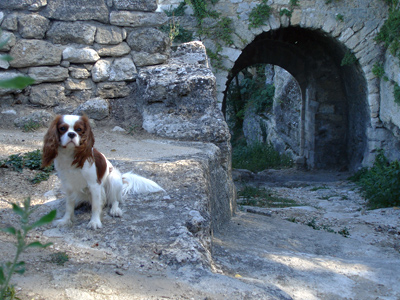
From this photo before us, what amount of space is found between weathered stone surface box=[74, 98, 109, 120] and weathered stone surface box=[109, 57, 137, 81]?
41 cm

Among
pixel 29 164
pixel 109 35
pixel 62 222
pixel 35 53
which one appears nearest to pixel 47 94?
pixel 35 53

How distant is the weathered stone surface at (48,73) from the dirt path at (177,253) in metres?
0.95

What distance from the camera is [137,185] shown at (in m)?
3.07

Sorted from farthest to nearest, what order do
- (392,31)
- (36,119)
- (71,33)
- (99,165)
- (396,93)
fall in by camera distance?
1. (392,31)
2. (396,93)
3. (71,33)
4. (36,119)
5. (99,165)

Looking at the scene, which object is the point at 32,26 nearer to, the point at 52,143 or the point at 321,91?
the point at 52,143

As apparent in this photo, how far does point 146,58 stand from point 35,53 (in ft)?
4.80

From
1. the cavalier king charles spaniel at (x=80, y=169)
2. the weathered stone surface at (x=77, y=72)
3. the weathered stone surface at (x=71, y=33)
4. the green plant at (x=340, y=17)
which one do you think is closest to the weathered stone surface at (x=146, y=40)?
the weathered stone surface at (x=71, y=33)

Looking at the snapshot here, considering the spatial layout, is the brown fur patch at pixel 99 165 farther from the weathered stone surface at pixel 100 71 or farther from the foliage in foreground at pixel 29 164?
the weathered stone surface at pixel 100 71

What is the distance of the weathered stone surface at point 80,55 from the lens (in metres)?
5.41

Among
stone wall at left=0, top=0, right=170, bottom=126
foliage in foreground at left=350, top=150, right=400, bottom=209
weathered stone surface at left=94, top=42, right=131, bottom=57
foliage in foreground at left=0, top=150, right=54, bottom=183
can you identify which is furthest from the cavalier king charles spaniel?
foliage in foreground at left=350, top=150, right=400, bottom=209

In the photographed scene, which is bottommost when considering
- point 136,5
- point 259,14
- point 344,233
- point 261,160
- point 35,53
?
point 344,233

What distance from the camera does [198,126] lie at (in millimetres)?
4977

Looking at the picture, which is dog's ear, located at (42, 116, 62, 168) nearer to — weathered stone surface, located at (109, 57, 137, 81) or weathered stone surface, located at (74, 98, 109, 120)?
weathered stone surface, located at (74, 98, 109, 120)

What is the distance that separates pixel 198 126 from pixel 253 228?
1452mm
